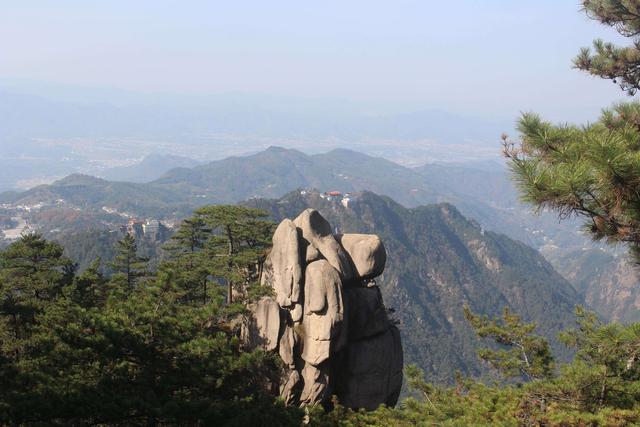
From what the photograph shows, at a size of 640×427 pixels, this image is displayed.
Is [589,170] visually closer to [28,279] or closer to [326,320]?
[326,320]

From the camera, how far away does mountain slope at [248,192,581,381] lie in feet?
330

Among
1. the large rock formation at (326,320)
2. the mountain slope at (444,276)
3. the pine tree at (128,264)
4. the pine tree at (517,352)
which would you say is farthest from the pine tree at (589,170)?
the mountain slope at (444,276)

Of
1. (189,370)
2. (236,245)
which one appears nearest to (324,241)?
(236,245)

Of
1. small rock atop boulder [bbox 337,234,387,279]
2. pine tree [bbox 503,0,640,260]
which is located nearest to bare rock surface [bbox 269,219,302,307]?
small rock atop boulder [bbox 337,234,387,279]

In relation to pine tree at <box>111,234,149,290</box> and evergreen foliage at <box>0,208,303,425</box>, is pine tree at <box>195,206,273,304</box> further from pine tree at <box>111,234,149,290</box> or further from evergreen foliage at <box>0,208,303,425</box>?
pine tree at <box>111,234,149,290</box>

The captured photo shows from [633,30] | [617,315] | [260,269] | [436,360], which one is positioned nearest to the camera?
[633,30]

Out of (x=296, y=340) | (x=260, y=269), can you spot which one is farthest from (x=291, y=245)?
(x=296, y=340)

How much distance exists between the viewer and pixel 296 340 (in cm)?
1483

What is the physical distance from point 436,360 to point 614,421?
89.3 meters

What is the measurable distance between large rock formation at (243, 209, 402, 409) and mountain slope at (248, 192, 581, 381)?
71108 mm

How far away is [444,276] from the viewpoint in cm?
13112

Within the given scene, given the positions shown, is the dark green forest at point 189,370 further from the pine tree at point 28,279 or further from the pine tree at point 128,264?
the pine tree at point 128,264

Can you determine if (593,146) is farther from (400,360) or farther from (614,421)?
(400,360)

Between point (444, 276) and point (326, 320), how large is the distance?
12179 cm
